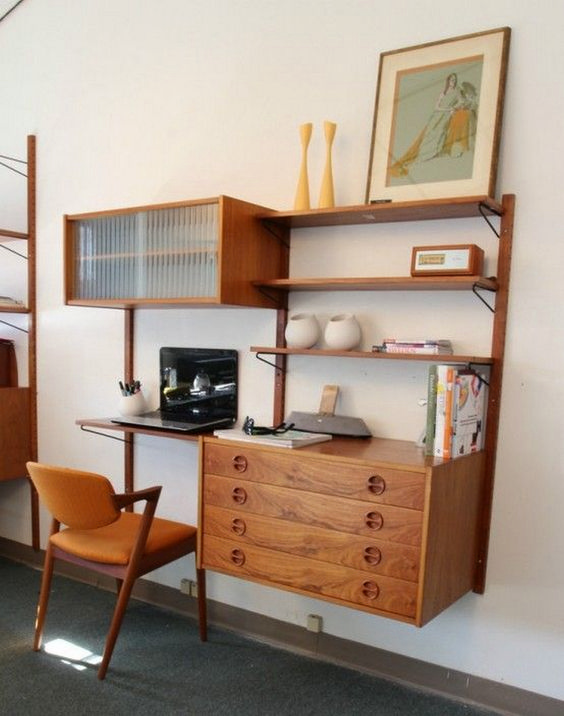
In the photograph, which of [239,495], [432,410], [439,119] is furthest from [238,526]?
[439,119]

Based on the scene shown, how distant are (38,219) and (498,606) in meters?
2.93

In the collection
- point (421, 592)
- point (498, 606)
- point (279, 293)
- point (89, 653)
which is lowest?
point (89, 653)

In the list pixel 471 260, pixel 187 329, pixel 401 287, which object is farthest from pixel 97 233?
pixel 471 260

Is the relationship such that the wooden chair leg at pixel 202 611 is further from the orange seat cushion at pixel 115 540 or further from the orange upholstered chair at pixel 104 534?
the orange seat cushion at pixel 115 540

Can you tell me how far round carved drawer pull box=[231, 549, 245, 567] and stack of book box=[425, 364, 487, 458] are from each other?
2.48 feet

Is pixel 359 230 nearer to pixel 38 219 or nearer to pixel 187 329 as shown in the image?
pixel 187 329

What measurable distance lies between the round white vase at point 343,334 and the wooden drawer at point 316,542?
0.68 metres

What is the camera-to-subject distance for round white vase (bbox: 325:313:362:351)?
2344 mm

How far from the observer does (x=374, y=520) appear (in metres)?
1.96

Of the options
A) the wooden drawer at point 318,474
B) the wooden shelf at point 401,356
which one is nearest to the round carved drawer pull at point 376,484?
the wooden drawer at point 318,474

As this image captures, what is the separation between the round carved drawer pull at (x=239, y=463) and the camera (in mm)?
2201

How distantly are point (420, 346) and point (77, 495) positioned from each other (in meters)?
1.33

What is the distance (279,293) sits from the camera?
101 inches

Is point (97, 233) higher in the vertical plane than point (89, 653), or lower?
higher
